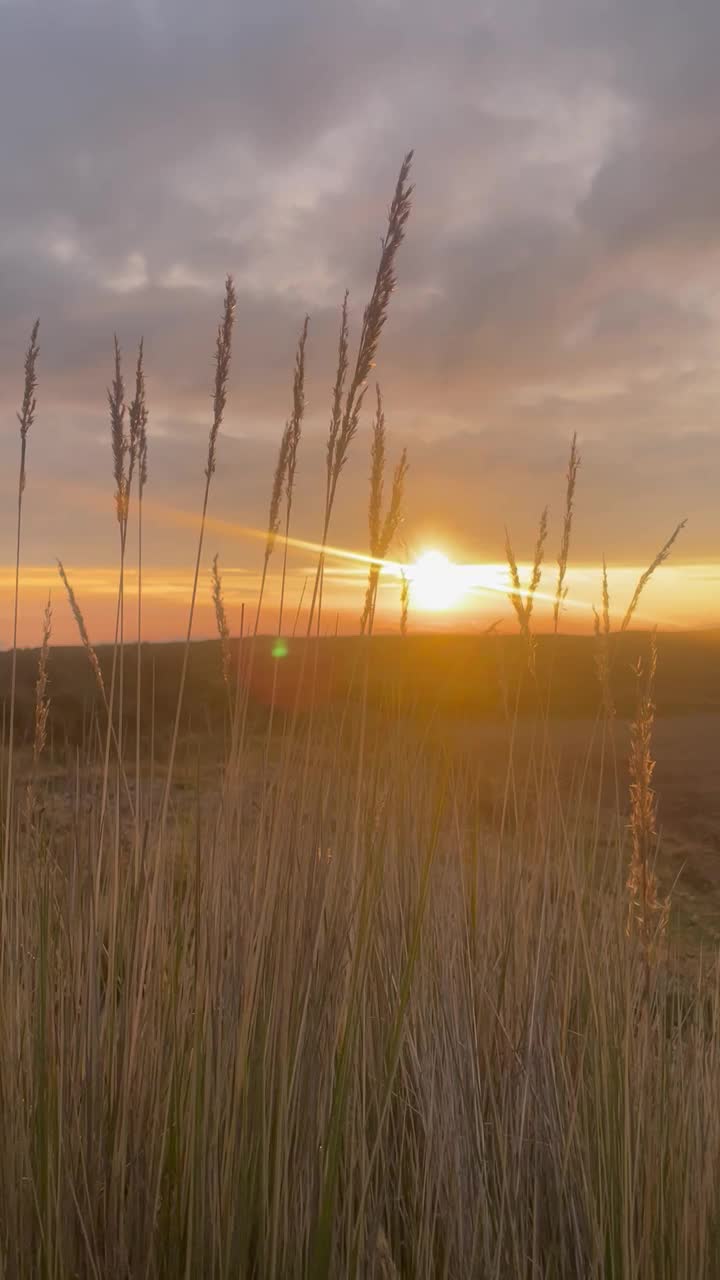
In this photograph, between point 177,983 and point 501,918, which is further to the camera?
point 501,918

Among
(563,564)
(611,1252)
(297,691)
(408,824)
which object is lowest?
(611,1252)

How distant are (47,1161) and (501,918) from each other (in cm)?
114

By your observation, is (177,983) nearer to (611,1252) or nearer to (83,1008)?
(83,1008)

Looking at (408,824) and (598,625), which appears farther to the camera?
(408,824)

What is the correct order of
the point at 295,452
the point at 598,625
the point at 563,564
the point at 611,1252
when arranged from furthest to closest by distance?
the point at 563,564
the point at 598,625
the point at 295,452
the point at 611,1252

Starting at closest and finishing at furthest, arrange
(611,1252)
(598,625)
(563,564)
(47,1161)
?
(47,1161) → (611,1252) → (598,625) → (563,564)

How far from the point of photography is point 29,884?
6.10ft

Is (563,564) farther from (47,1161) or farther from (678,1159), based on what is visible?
(47,1161)

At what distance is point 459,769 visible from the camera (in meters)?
2.31

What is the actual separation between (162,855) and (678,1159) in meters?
0.94

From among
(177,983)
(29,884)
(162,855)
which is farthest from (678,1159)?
(29,884)

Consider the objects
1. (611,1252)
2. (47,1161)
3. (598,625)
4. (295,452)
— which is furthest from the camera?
(598,625)

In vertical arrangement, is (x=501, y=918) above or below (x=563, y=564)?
below

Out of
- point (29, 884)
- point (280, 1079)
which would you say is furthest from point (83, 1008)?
point (29, 884)
